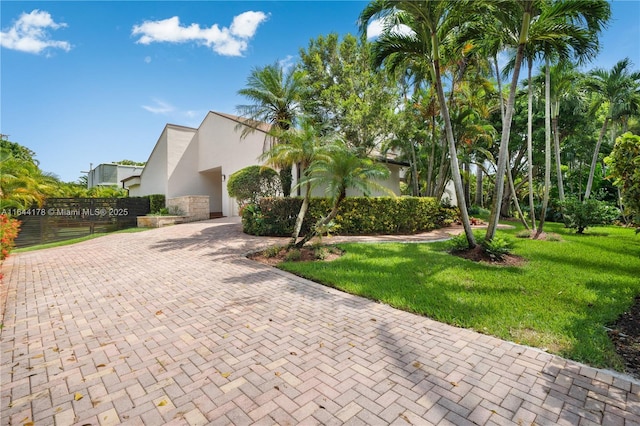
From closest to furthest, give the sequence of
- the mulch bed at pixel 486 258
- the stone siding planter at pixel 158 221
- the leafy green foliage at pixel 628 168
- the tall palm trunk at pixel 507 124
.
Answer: the leafy green foliage at pixel 628 168, the tall palm trunk at pixel 507 124, the mulch bed at pixel 486 258, the stone siding planter at pixel 158 221

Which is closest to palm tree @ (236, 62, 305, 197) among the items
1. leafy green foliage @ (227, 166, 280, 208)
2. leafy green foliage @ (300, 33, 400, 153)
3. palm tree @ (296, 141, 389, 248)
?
leafy green foliage @ (227, 166, 280, 208)

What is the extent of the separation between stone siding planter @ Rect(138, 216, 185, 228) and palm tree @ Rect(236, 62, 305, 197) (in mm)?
7680

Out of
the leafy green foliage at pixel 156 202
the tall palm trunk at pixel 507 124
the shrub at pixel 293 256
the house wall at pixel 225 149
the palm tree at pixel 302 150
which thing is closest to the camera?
the tall palm trunk at pixel 507 124

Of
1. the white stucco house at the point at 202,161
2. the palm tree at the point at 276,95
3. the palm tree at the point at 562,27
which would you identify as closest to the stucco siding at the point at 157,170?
the white stucco house at the point at 202,161

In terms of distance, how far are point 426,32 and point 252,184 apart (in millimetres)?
9289

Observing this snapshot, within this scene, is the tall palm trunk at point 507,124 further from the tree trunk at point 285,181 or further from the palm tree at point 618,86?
the palm tree at point 618,86

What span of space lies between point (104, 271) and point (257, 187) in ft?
25.4

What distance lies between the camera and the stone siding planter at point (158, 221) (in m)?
16.3

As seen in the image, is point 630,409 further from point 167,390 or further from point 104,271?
point 104,271

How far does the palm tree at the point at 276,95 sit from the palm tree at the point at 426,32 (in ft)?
17.7

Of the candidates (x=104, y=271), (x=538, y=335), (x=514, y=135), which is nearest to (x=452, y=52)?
(x=538, y=335)

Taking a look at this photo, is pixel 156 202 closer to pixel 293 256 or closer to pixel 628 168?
pixel 293 256

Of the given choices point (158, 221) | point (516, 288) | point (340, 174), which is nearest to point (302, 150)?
point (340, 174)

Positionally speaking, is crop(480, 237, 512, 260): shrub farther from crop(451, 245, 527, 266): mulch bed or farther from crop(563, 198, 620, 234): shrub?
crop(563, 198, 620, 234): shrub
